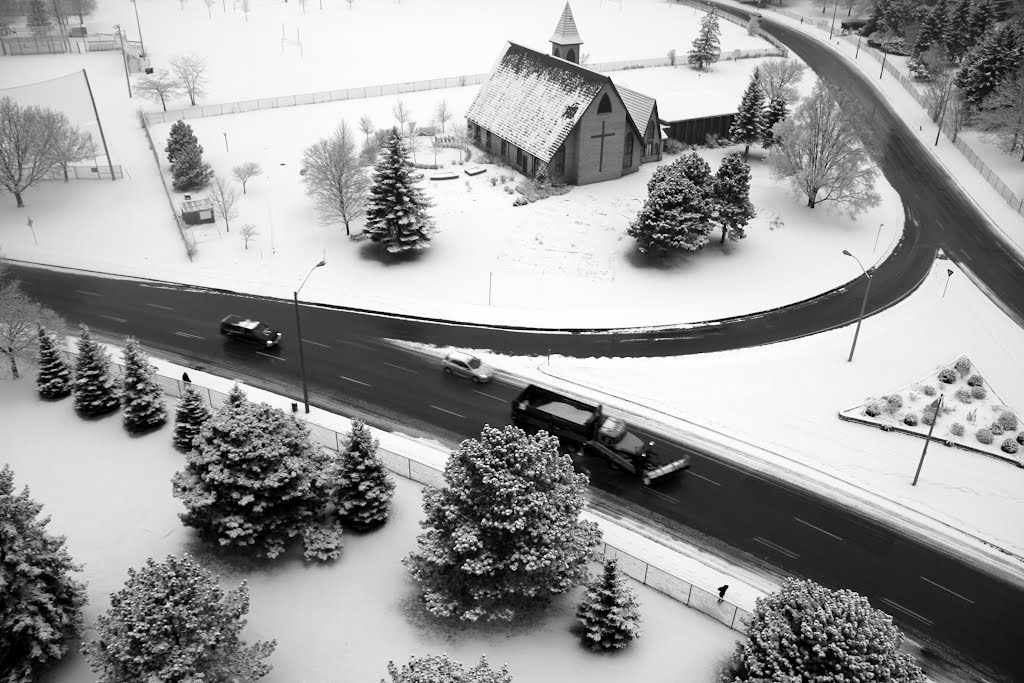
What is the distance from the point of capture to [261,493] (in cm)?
2822

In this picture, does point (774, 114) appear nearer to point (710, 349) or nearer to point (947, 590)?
point (710, 349)

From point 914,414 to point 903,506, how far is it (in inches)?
269

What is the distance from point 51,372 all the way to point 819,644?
116 ft

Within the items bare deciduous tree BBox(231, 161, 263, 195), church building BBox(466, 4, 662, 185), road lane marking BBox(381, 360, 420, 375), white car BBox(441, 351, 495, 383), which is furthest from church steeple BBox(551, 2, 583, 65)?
road lane marking BBox(381, 360, 420, 375)

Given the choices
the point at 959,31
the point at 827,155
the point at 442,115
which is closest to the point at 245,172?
the point at 442,115

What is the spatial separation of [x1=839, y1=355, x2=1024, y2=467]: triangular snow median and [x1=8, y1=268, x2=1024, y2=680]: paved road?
7.73 metres

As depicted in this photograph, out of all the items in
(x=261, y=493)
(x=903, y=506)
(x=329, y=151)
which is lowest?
(x=903, y=506)

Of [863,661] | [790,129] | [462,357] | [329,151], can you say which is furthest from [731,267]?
[863,661]

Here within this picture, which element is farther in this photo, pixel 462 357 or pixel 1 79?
pixel 1 79

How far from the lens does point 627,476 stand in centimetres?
3391

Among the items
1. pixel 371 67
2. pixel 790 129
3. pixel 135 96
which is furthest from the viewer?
pixel 371 67

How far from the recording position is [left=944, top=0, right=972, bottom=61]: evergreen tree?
289 ft

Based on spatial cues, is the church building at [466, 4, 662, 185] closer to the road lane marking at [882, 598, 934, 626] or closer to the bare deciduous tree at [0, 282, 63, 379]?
the bare deciduous tree at [0, 282, 63, 379]

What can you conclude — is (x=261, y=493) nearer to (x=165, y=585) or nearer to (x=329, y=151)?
(x=165, y=585)
